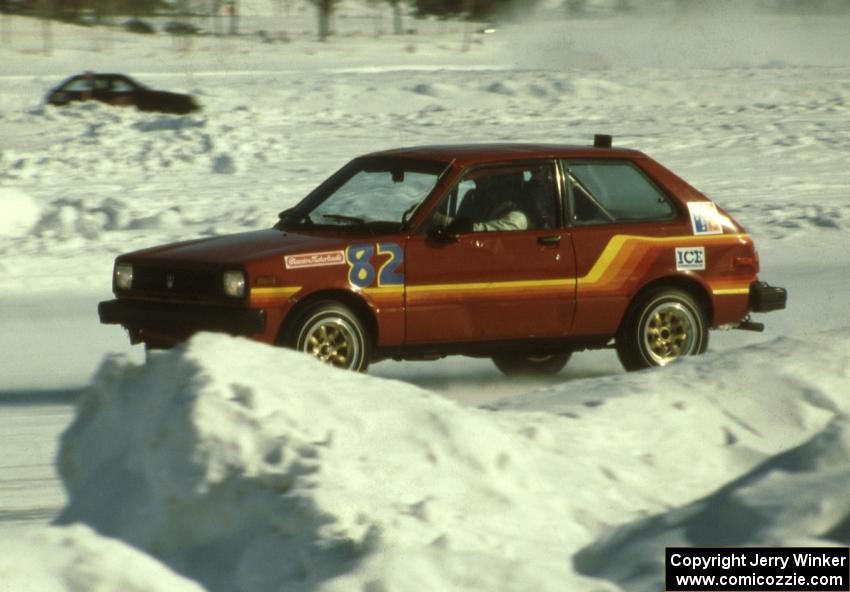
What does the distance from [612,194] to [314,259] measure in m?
1.89

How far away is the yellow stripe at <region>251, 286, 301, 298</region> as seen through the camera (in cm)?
816

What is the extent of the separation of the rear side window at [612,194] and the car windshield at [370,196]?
0.78 meters

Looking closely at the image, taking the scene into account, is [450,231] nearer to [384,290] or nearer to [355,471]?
[384,290]

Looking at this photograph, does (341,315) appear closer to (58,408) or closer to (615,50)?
(58,408)

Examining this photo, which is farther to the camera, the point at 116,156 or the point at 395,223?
the point at 116,156

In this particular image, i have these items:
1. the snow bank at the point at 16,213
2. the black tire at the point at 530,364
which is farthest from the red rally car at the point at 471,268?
the snow bank at the point at 16,213

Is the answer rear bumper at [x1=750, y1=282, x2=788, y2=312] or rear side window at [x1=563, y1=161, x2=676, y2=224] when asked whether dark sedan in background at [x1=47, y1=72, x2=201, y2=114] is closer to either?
rear side window at [x1=563, y1=161, x2=676, y2=224]

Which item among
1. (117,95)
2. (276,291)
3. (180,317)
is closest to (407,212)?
(276,291)

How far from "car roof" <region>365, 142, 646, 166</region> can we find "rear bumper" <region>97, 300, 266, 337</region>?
1481 millimetres

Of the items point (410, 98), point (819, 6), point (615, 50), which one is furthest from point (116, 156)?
point (819, 6)

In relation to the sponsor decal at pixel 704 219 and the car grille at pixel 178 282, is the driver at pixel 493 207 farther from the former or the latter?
the car grille at pixel 178 282

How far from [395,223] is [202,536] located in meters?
4.37

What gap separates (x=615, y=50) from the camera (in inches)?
1919

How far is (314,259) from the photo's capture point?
27.2 ft
